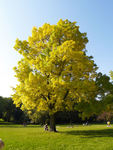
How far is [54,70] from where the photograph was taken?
18.0 meters

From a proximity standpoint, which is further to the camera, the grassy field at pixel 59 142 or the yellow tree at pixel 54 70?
the yellow tree at pixel 54 70

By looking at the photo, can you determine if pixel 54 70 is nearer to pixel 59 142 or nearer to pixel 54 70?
pixel 54 70

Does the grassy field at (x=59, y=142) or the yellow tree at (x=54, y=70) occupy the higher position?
the yellow tree at (x=54, y=70)

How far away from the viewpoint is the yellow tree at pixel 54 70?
16484 mm

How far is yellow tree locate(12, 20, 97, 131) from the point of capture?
16484 millimetres

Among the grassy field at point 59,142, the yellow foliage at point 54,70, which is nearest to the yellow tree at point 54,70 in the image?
the yellow foliage at point 54,70

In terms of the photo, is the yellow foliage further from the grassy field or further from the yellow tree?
the grassy field

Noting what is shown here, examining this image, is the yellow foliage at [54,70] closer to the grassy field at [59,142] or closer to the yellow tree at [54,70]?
the yellow tree at [54,70]

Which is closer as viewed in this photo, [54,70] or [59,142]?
[59,142]

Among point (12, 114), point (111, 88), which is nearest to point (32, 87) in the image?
point (111, 88)

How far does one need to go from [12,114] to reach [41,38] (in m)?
61.2

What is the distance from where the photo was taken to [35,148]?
10008mm

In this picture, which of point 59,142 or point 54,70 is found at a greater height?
point 54,70

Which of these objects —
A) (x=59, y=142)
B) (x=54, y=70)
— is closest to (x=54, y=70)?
(x=54, y=70)
